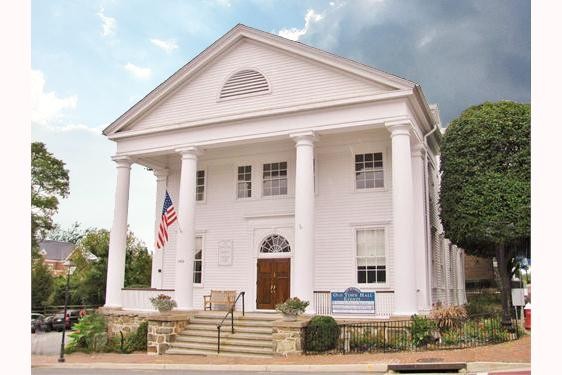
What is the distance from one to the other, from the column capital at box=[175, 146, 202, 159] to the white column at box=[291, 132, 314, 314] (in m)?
4.09

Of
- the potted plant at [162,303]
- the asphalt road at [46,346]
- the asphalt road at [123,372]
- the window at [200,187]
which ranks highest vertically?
the window at [200,187]

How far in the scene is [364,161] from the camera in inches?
825

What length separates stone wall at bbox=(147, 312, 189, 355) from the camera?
58.7 feet

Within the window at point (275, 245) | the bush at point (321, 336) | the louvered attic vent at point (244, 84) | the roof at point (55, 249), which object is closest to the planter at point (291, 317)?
the bush at point (321, 336)

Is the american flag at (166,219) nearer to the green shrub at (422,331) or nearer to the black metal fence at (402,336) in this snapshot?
the black metal fence at (402,336)

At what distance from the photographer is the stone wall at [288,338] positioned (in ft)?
51.1

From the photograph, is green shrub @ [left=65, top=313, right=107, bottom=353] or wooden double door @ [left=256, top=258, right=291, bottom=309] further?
wooden double door @ [left=256, top=258, right=291, bottom=309]

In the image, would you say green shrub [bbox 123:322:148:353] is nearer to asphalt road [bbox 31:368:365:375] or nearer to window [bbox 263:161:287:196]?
asphalt road [bbox 31:368:365:375]

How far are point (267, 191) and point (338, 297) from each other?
6.04m

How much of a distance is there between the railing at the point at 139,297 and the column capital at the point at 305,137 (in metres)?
7.39

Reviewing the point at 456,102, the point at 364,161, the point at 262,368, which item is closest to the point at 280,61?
the point at 364,161

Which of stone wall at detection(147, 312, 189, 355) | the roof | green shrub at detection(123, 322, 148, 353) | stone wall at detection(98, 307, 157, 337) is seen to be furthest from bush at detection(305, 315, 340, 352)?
the roof

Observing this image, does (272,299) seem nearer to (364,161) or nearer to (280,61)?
(364,161)

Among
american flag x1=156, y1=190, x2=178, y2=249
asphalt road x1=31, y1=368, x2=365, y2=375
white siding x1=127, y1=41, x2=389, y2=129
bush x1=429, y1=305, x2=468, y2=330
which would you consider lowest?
asphalt road x1=31, y1=368, x2=365, y2=375
